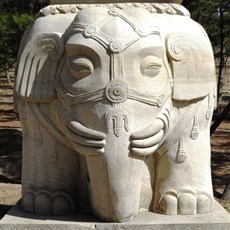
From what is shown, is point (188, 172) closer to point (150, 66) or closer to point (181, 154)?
point (181, 154)

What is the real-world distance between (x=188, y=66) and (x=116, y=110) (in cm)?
40

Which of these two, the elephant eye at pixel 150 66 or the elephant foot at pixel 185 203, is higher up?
the elephant eye at pixel 150 66

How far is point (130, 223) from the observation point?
76.5 inches

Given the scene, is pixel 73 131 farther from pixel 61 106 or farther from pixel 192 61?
pixel 192 61

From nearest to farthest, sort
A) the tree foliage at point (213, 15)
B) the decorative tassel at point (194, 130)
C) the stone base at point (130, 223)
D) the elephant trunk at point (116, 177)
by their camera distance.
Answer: the elephant trunk at point (116, 177), the stone base at point (130, 223), the decorative tassel at point (194, 130), the tree foliage at point (213, 15)

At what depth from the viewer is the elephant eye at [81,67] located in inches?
74.5

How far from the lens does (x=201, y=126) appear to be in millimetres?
2086

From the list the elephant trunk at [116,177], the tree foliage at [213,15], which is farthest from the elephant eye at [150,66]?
the tree foliage at [213,15]

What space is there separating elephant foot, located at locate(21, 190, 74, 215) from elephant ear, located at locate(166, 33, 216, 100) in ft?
2.20

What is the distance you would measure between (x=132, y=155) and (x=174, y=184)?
337mm

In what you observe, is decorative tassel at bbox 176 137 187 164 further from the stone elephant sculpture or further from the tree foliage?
the tree foliage

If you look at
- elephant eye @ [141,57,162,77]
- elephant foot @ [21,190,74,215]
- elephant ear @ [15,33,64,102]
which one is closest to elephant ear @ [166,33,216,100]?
elephant eye @ [141,57,162,77]

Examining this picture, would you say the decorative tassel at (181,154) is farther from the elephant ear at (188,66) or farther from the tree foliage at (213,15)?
the tree foliage at (213,15)

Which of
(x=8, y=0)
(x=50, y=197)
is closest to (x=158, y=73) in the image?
(x=50, y=197)
